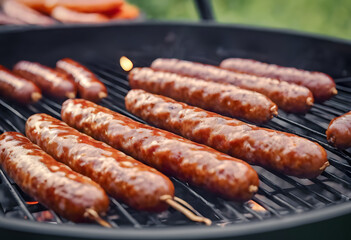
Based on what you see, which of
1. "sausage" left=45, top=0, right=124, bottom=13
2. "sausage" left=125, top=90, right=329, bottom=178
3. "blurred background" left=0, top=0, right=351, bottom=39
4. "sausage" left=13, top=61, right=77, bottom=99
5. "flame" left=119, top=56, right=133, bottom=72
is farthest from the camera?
"sausage" left=45, top=0, right=124, bottom=13

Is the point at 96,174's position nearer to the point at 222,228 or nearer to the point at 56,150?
the point at 56,150

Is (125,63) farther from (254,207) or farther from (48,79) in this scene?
(254,207)

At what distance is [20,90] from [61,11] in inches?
110

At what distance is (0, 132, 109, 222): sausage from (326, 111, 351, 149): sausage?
4.91ft

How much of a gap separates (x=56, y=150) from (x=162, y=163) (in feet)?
2.18

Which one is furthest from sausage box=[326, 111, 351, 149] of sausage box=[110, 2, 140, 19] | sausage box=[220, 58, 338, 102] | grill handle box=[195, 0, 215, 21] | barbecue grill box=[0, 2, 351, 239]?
sausage box=[110, 2, 140, 19]

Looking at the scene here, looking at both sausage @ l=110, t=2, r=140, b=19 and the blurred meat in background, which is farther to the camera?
sausage @ l=110, t=2, r=140, b=19

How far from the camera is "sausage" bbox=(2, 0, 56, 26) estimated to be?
19.0 ft

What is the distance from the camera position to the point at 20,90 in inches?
136

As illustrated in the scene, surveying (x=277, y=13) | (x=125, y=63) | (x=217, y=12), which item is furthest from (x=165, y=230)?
(x=217, y=12)

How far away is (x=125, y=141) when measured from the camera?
2.58 m

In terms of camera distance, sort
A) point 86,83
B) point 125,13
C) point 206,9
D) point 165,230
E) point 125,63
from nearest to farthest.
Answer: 1. point 165,230
2. point 86,83
3. point 125,63
4. point 206,9
5. point 125,13

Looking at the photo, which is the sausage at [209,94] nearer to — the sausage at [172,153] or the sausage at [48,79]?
the sausage at [48,79]

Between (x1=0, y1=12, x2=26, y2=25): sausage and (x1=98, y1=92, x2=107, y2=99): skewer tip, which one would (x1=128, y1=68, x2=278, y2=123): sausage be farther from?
(x1=0, y1=12, x2=26, y2=25): sausage
